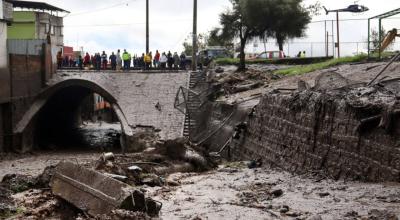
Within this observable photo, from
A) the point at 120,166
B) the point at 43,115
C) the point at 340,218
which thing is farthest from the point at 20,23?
the point at 340,218

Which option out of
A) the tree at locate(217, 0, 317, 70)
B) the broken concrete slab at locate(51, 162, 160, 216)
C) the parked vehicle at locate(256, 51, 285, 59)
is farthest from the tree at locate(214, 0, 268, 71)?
the broken concrete slab at locate(51, 162, 160, 216)

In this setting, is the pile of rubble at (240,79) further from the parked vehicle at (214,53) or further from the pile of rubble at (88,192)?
the parked vehicle at (214,53)

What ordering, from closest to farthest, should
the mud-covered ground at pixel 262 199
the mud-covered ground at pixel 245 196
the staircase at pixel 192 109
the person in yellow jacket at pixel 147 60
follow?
the mud-covered ground at pixel 262 199
the mud-covered ground at pixel 245 196
the staircase at pixel 192 109
the person in yellow jacket at pixel 147 60

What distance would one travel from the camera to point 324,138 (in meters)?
13.8

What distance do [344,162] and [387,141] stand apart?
174 centimetres

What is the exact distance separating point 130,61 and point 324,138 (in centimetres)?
2796

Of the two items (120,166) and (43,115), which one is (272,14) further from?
(120,166)

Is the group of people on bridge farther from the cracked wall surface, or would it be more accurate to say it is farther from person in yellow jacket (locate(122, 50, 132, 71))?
the cracked wall surface

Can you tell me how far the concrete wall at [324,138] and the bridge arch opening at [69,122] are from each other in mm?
11968

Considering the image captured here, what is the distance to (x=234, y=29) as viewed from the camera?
32.2m

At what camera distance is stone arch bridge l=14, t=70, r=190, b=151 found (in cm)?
2942

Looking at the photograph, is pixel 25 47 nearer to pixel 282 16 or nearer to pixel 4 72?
pixel 4 72

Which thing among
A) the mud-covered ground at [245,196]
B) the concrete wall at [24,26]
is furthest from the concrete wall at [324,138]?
the concrete wall at [24,26]

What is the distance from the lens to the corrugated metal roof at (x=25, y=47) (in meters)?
31.3
